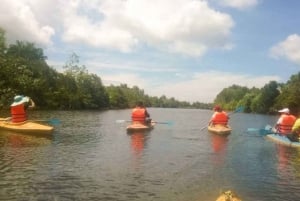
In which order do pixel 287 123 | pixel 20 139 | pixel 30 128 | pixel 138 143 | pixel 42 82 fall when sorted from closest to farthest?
1. pixel 20 139
2. pixel 138 143
3. pixel 30 128
4. pixel 287 123
5. pixel 42 82

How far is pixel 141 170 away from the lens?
16.6 m

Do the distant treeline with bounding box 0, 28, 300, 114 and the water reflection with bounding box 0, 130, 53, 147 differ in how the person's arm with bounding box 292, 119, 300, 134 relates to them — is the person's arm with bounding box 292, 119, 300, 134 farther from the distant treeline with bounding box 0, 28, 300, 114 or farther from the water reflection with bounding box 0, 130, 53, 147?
the distant treeline with bounding box 0, 28, 300, 114

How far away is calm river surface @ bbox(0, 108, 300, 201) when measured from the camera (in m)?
13.0

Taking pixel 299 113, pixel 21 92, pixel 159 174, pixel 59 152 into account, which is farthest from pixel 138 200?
pixel 299 113

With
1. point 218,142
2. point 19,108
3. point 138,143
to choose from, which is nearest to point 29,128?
point 19,108

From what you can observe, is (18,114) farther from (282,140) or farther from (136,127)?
(282,140)

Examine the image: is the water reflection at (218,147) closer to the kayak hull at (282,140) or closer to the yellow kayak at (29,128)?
the kayak hull at (282,140)

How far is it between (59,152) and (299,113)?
77.5m

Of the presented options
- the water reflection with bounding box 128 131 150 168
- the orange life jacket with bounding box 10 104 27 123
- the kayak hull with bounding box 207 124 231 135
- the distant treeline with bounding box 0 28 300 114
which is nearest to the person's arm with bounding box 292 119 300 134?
the kayak hull with bounding box 207 124 231 135

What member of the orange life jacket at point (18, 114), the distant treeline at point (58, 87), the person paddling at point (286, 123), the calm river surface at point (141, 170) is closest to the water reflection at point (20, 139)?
the calm river surface at point (141, 170)

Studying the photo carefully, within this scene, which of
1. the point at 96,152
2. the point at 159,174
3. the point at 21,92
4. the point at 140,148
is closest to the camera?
the point at 159,174

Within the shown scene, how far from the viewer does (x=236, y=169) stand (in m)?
17.7

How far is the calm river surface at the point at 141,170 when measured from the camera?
1302 centimetres

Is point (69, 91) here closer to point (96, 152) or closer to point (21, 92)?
point (21, 92)
